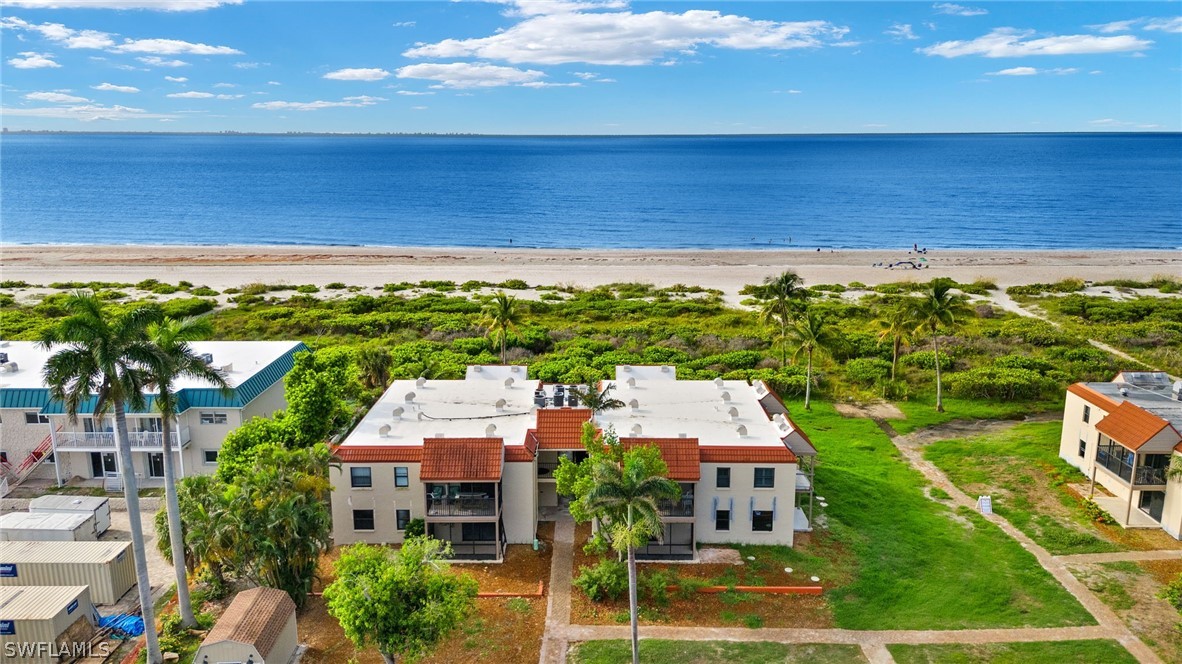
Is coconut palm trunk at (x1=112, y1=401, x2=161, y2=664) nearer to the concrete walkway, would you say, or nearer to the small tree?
the small tree

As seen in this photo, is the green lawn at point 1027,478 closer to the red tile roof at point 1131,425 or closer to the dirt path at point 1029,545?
the dirt path at point 1029,545

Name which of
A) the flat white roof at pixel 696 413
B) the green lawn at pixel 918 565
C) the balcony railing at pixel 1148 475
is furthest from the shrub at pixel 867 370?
the balcony railing at pixel 1148 475

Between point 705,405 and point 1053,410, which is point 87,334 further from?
point 1053,410

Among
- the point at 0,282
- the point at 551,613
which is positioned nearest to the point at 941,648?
the point at 551,613

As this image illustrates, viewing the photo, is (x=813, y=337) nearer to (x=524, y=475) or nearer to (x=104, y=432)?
(x=524, y=475)

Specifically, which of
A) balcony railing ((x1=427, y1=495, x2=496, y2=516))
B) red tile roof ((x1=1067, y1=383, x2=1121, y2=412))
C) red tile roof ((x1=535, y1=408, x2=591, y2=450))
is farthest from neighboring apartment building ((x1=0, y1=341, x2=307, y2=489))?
red tile roof ((x1=1067, y1=383, x2=1121, y2=412))

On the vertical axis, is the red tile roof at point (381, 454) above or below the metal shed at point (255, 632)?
above
